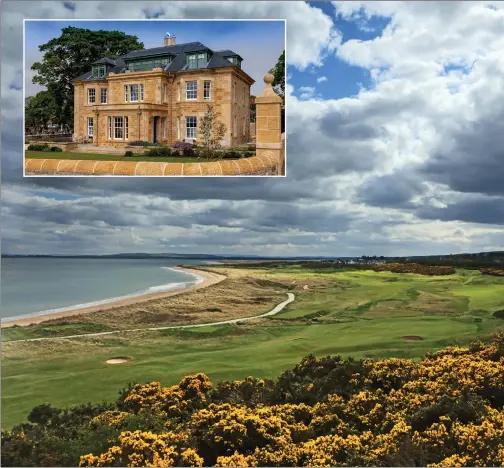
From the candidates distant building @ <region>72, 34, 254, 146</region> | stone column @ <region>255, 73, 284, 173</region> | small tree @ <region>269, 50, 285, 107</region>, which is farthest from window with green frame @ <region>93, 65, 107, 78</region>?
small tree @ <region>269, 50, 285, 107</region>

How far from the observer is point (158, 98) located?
638 centimetres

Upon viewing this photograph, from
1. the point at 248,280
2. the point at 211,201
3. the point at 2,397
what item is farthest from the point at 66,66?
the point at 2,397

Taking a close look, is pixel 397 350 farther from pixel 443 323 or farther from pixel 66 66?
pixel 66 66

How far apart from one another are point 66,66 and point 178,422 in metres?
3.80

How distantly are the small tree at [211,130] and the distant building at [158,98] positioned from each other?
0.05m

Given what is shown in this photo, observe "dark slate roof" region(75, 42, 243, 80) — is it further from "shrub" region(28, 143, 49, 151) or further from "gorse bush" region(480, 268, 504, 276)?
"gorse bush" region(480, 268, 504, 276)

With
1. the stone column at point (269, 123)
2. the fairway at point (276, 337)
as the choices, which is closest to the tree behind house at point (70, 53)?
the stone column at point (269, 123)

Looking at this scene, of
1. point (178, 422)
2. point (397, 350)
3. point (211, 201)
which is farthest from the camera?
point (211, 201)

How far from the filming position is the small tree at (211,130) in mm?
6309

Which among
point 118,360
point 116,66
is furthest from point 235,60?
point 118,360

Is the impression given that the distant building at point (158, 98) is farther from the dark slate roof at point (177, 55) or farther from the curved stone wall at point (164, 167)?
the curved stone wall at point (164, 167)

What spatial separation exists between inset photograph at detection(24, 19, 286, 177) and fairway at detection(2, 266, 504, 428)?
1402mm

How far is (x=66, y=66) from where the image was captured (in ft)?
20.3

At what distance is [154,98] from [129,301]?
221 cm
